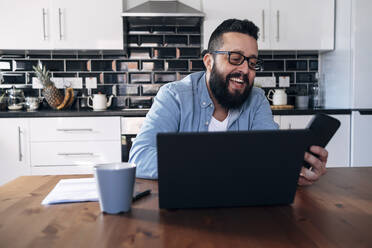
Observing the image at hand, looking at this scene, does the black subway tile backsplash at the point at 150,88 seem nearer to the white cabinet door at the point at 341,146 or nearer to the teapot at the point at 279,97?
the teapot at the point at 279,97

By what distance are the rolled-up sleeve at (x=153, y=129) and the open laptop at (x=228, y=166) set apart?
377 millimetres

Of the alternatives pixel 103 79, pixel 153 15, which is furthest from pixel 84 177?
pixel 103 79

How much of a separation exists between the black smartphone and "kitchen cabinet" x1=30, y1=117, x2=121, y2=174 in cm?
203

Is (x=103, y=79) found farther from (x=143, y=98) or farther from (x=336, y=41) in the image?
(x=336, y=41)

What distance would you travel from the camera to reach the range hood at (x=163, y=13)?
2.92 m

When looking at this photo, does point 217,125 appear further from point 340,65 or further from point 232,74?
point 340,65

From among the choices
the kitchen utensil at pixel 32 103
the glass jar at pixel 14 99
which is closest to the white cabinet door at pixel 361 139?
the kitchen utensil at pixel 32 103

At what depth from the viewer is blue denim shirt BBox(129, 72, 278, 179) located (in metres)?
1.54

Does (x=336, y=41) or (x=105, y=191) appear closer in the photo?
(x=105, y=191)

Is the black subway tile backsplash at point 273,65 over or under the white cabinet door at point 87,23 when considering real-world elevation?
under

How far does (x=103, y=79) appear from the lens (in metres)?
3.35

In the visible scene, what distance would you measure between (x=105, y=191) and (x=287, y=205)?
0.45m

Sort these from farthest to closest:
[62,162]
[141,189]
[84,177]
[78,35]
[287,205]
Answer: [78,35] < [62,162] < [84,177] < [141,189] < [287,205]

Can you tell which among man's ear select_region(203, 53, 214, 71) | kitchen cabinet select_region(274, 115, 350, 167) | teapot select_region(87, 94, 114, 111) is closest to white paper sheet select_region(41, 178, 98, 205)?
man's ear select_region(203, 53, 214, 71)
